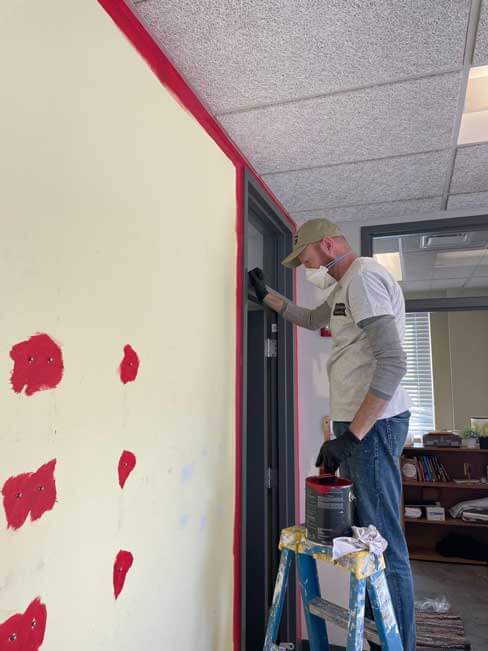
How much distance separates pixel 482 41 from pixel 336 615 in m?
1.90

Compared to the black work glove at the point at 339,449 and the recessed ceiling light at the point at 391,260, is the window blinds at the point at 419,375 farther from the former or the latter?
the black work glove at the point at 339,449

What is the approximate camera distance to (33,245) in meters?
0.92

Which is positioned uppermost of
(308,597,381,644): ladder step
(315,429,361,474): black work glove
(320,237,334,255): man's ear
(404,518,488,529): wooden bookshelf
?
(320,237,334,255): man's ear

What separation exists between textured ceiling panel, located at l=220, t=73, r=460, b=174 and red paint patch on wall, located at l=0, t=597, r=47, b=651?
1.70 meters

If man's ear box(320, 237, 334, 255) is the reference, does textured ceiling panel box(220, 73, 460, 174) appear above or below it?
above

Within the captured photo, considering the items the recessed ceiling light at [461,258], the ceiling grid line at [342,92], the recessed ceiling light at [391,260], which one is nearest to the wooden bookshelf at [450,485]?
the recessed ceiling light at [391,260]

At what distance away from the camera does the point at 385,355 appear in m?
1.68

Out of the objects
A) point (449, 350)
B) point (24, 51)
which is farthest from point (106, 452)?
point (449, 350)

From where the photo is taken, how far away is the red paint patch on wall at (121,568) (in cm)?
114

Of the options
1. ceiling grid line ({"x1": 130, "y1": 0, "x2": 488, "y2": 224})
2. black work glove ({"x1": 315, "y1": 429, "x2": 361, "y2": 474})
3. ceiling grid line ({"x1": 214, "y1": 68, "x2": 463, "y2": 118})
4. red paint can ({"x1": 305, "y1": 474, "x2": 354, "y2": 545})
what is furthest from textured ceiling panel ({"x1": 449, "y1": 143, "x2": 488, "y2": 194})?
red paint can ({"x1": 305, "y1": 474, "x2": 354, "y2": 545})

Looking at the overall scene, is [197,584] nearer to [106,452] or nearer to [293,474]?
[106,452]

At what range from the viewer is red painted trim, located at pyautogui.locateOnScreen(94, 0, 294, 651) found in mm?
1292

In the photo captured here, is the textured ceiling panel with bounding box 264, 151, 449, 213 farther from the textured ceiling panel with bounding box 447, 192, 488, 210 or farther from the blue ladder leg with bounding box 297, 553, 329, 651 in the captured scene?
the blue ladder leg with bounding box 297, 553, 329, 651

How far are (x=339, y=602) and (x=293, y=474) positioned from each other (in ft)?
2.56
